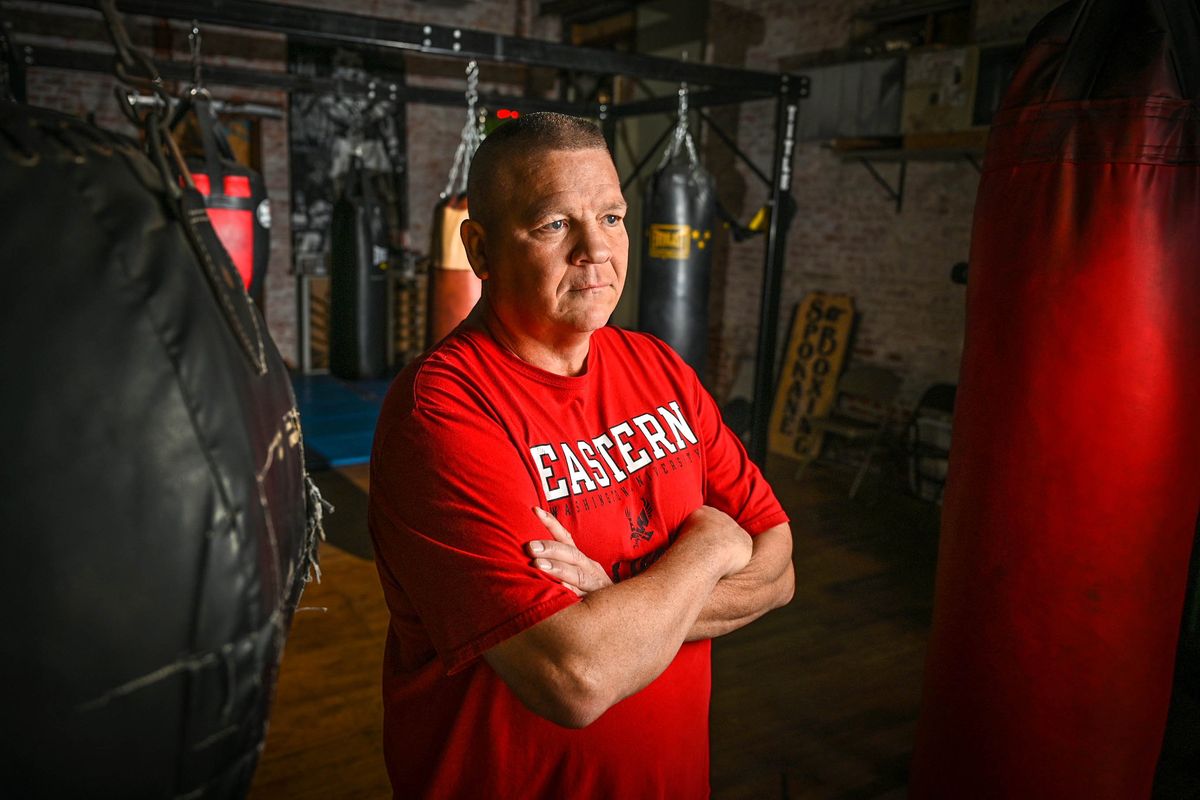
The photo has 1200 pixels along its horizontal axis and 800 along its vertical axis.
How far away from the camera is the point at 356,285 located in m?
5.36

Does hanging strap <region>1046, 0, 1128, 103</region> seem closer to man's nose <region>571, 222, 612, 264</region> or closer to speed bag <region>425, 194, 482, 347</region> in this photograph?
man's nose <region>571, 222, 612, 264</region>

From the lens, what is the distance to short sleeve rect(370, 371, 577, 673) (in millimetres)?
963

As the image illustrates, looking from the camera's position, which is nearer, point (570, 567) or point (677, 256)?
point (570, 567)

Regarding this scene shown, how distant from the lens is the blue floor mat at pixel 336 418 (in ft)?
15.8

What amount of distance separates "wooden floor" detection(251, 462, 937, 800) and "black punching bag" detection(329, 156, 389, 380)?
162 centimetres

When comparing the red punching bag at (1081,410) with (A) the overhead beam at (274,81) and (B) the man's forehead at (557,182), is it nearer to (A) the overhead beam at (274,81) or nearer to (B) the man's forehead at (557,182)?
(B) the man's forehead at (557,182)

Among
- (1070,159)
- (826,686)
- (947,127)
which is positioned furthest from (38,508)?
(947,127)

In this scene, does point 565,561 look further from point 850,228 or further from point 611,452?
point 850,228

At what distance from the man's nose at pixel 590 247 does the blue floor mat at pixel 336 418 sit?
10.6 feet

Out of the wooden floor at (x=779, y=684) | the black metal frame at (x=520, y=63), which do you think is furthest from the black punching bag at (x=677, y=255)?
the wooden floor at (x=779, y=684)

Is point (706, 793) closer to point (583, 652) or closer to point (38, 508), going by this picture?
point (583, 652)

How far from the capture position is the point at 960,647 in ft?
5.33

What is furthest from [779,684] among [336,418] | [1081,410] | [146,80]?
[336,418]

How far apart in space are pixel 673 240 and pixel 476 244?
2.63m
